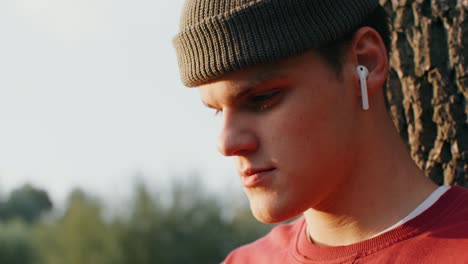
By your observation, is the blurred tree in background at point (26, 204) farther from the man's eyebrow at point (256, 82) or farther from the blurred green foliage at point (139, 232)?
the man's eyebrow at point (256, 82)

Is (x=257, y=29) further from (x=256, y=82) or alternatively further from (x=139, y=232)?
(x=139, y=232)

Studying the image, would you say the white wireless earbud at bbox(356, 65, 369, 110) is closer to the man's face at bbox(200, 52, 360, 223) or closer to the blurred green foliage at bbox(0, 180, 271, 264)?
the man's face at bbox(200, 52, 360, 223)

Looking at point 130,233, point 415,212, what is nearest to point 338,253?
point 415,212

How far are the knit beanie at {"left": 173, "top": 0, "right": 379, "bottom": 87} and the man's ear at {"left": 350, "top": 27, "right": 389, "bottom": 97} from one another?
0.15ft

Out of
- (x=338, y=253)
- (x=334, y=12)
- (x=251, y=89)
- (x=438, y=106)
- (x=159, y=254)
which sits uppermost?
(x=334, y=12)

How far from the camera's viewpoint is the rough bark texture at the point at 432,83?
2939 mm

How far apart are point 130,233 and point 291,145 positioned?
57.9ft

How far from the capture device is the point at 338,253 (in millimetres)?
2311

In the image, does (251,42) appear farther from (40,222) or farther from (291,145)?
(40,222)

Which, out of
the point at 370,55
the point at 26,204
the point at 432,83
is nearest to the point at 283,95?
the point at 370,55

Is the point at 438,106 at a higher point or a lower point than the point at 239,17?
lower

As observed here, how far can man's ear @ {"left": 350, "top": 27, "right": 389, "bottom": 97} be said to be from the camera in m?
2.29

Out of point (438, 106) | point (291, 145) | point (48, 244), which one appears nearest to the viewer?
point (291, 145)

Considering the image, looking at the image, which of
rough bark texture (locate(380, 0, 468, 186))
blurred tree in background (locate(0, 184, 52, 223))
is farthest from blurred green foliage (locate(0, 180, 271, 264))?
rough bark texture (locate(380, 0, 468, 186))
